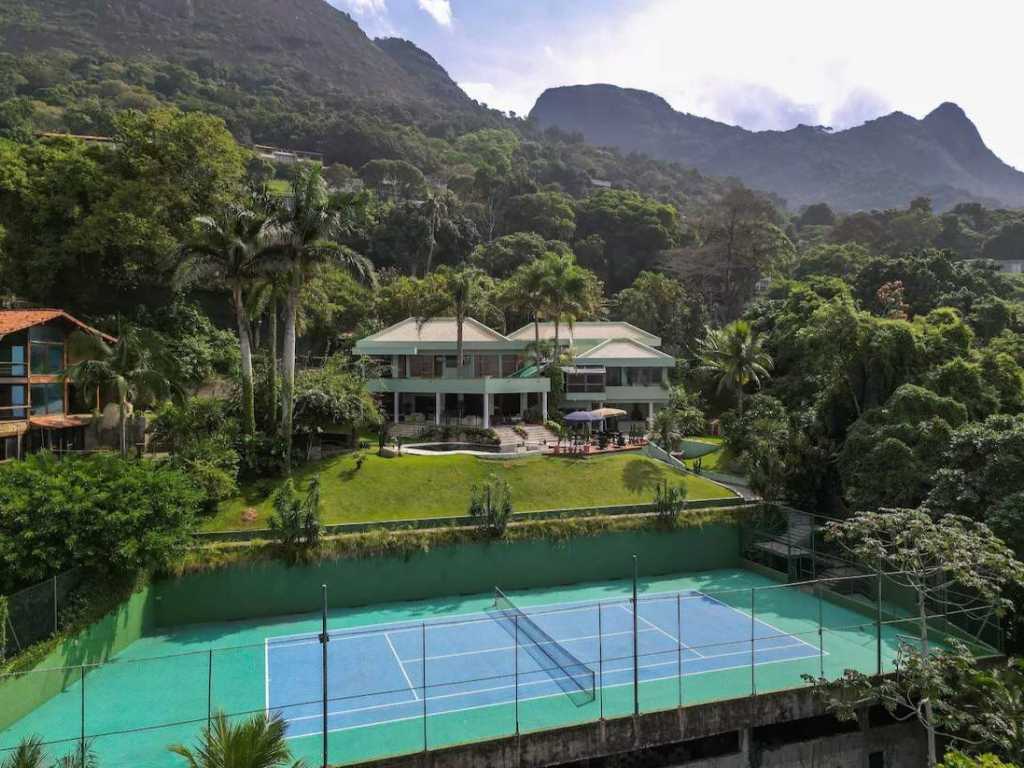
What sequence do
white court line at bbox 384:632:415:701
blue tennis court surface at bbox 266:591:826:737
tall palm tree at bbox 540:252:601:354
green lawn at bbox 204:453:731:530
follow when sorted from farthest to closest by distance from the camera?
tall palm tree at bbox 540:252:601:354
green lawn at bbox 204:453:731:530
white court line at bbox 384:632:415:701
blue tennis court surface at bbox 266:591:826:737

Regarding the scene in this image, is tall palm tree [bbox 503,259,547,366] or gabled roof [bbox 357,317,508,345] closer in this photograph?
tall palm tree [bbox 503,259,547,366]

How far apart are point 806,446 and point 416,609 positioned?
18538 mm

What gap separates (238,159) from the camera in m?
44.6

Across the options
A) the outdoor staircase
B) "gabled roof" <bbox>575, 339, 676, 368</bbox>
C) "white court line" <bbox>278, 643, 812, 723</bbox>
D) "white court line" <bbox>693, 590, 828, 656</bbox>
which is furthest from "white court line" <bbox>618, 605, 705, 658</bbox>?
"gabled roof" <bbox>575, 339, 676, 368</bbox>

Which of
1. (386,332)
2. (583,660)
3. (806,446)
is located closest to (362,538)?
(583,660)

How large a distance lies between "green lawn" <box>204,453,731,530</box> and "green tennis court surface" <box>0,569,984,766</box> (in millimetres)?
4319

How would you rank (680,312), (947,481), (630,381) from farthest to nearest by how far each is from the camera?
(680,312) < (630,381) < (947,481)

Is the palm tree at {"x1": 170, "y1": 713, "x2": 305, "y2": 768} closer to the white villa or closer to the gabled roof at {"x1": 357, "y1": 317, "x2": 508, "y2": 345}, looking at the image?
the white villa

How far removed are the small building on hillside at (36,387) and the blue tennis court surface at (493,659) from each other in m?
16.7

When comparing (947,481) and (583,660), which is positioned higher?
(947,481)

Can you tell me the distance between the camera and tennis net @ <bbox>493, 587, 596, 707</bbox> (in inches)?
700

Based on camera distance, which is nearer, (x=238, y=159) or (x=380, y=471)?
(x=380, y=471)

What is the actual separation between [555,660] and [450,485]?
11.9 m

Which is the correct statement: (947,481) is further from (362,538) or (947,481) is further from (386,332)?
(386,332)
